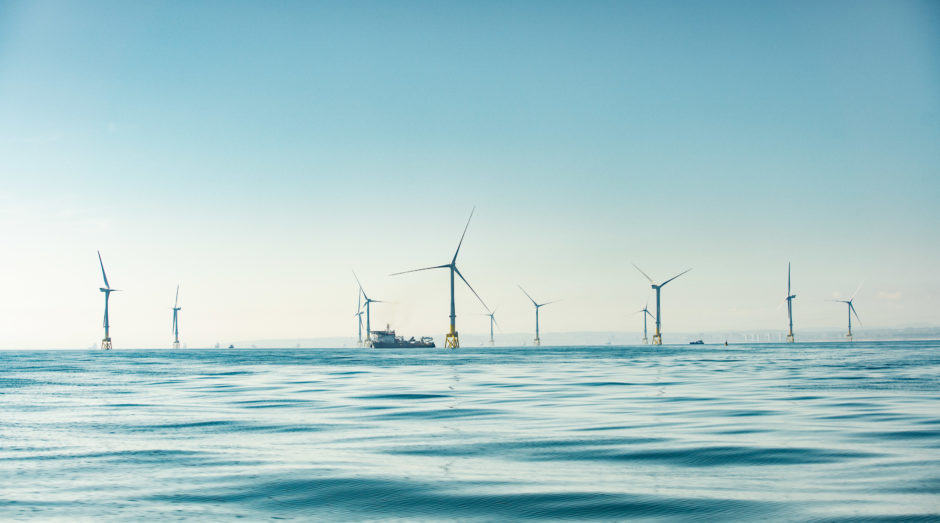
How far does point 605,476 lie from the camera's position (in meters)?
13.2

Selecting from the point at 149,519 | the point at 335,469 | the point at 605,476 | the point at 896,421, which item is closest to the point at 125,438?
the point at 335,469

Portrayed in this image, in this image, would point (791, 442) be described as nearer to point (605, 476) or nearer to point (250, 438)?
point (605, 476)

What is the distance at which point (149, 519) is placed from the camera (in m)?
10.5

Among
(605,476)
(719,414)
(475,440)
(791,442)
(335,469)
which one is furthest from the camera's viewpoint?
(719,414)

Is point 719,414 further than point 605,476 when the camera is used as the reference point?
Yes

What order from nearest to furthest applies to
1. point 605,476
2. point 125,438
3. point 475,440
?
point 605,476 < point 475,440 < point 125,438

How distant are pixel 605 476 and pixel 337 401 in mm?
20679

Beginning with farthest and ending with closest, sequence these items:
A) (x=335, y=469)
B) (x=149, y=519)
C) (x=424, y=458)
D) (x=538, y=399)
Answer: (x=538, y=399) < (x=424, y=458) < (x=335, y=469) < (x=149, y=519)

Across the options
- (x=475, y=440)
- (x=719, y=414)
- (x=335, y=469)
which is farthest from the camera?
(x=719, y=414)

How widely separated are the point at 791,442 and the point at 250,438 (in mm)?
12611

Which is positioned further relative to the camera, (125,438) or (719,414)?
(719,414)

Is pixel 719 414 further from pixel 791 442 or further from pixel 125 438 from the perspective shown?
pixel 125 438

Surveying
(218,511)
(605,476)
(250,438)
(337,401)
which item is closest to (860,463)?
(605,476)

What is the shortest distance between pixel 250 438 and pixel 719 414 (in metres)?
13.7
